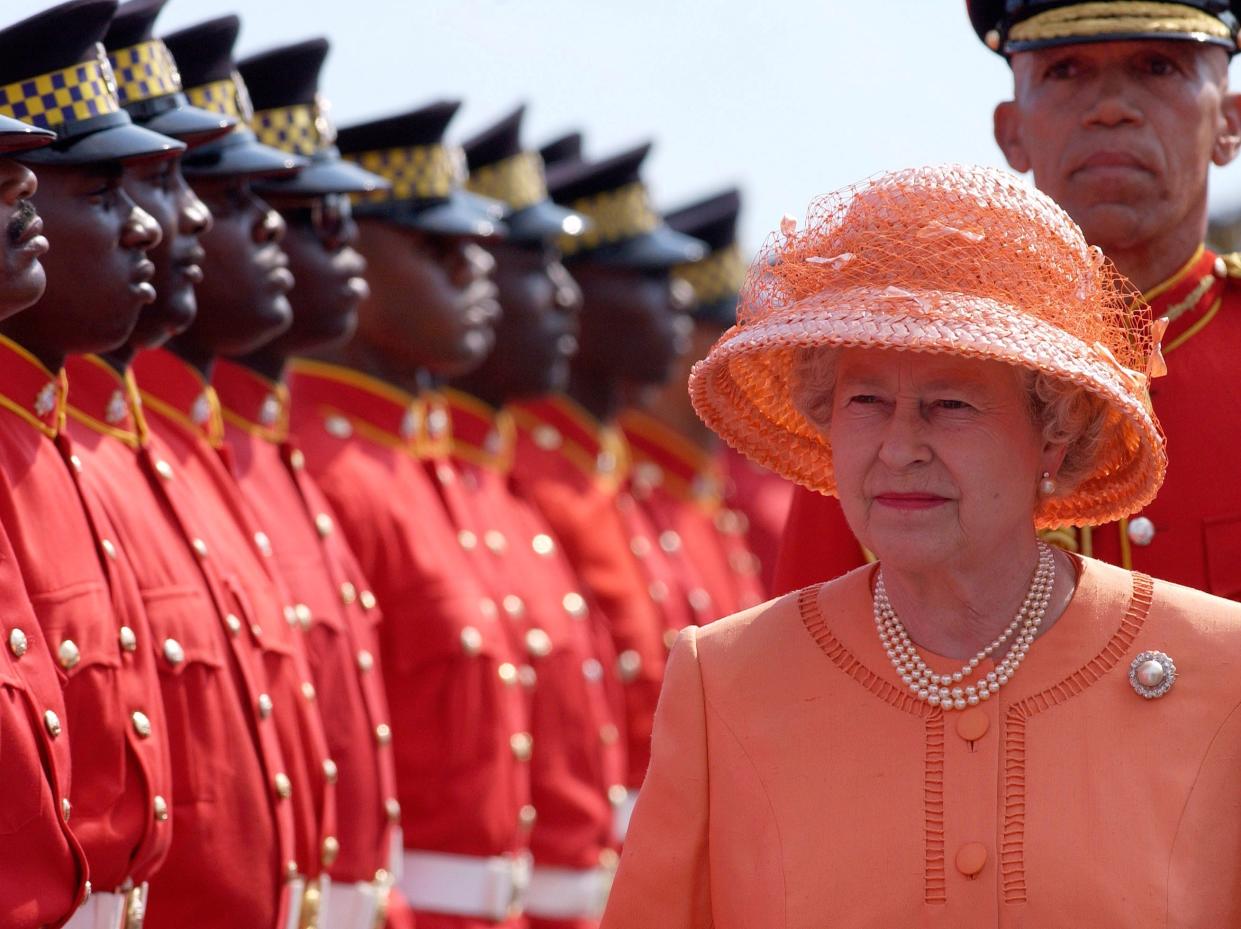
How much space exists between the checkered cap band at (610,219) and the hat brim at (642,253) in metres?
0.02

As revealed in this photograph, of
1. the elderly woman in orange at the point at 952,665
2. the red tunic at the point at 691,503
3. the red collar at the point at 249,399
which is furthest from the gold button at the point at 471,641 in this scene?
the red tunic at the point at 691,503

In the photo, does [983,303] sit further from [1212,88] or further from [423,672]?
[423,672]

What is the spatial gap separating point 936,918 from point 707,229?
8336 millimetres

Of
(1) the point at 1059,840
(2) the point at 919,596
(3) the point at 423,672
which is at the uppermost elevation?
(2) the point at 919,596

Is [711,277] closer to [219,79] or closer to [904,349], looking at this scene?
[219,79]

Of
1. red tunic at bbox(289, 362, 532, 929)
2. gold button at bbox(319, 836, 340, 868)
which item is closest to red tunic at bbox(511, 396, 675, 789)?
red tunic at bbox(289, 362, 532, 929)

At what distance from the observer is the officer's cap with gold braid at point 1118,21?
4934 millimetres

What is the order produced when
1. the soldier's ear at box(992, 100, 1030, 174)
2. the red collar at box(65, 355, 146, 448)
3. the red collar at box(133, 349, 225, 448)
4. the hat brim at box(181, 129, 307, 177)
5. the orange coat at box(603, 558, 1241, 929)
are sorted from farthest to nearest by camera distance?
the red collar at box(133, 349, 225, 448) → the hat brim at box(181, 129, 307, 177) → the red collar at box(65, 355, 146, 448) → the soldier's ear at box(992, 100, 1030, 174) → the orange coat at box(603, 558, 1241, 929)

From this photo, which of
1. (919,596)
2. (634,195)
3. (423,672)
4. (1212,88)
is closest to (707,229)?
(634,195)

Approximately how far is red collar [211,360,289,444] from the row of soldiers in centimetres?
1

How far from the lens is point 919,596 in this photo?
3643mm

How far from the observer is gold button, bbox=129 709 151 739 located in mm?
4789

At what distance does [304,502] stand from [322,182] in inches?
34.8

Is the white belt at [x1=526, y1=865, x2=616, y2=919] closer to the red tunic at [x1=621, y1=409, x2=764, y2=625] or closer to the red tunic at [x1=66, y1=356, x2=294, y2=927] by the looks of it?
the red tunic at [x1=66, y1=356, x2=294, y2=927]
